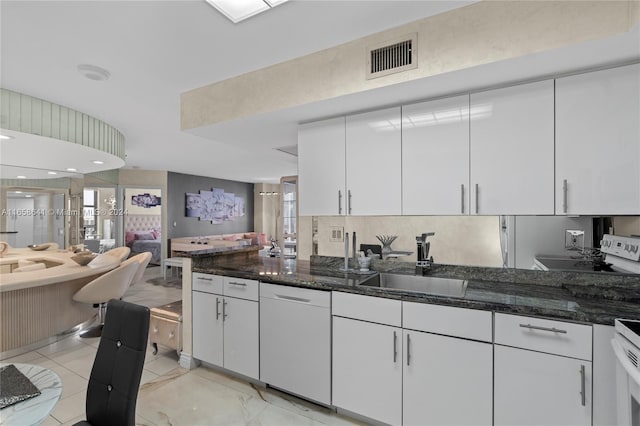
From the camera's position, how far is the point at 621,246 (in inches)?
72.9

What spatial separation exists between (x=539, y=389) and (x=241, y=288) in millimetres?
1997

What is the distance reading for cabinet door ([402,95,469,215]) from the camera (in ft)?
6.79

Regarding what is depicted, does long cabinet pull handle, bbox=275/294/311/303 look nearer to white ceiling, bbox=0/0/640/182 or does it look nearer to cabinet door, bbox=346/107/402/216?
cabinet door, bbox=346/107/402/216

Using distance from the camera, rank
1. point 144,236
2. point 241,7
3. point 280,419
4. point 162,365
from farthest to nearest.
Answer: point 144,236
point 162,365
point 280,419
point 241,7

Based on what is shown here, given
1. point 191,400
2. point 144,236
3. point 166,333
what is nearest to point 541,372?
point 191,400

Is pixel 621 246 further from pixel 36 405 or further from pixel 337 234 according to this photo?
pixel 36 405

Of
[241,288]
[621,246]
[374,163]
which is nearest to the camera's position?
[621,246]

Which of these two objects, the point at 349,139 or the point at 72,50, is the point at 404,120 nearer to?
the point at 349,139

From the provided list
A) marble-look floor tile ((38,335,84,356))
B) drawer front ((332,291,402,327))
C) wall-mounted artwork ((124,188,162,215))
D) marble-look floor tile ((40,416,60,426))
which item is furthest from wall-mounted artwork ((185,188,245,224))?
drawer front ((332,291,402,327))

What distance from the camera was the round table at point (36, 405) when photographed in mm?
1011

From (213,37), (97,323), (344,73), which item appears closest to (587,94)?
(344,73)

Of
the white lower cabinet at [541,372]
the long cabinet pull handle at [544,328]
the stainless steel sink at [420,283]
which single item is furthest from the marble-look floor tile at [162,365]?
Result: the long cabinet pull handle at [544,328]

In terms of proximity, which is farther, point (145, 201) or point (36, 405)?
point (145, 201)

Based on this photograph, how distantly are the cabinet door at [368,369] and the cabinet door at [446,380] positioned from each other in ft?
0.20
